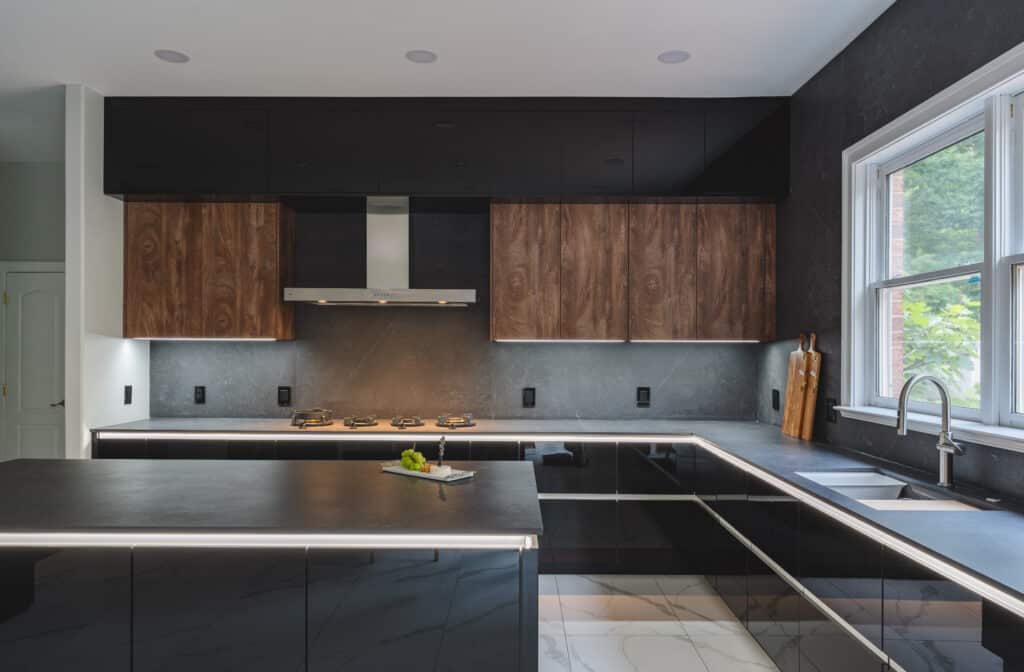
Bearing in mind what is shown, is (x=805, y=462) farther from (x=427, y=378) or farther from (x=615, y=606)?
(x=427, y=378)

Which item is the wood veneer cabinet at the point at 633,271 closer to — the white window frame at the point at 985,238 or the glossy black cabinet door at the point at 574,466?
the glossy black cabinet door at the point at 574,466

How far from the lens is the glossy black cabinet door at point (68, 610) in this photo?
1766 mm

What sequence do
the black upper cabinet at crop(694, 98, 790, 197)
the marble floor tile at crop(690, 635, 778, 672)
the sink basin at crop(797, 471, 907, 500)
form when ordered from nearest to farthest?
1. the sink basin at crop(797, 471, 907, 500)
2. the marble floor tile at crop(690, 635, 778, 672)
3. the black upper cabinet at crop(694, 98, 790, 197)

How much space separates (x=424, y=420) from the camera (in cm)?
419

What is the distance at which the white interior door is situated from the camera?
4852mm

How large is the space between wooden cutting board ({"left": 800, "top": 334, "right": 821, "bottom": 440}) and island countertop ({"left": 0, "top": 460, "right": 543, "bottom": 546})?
5.74 ft

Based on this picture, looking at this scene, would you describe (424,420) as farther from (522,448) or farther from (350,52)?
(350,52)

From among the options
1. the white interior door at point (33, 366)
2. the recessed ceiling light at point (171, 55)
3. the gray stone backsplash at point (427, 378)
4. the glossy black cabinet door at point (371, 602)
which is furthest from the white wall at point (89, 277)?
the glossy black cabinet door at point (371, 602)

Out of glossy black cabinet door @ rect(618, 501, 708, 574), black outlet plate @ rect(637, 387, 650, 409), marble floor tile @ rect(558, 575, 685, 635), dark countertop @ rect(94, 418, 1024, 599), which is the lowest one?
marble floor tile @ rect(558, 575, 685, 635)

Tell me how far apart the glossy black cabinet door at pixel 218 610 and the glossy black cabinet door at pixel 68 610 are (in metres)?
0.05

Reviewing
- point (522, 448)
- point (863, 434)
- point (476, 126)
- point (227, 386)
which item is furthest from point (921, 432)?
point (227, 386)

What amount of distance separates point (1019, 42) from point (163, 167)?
4.15 meters

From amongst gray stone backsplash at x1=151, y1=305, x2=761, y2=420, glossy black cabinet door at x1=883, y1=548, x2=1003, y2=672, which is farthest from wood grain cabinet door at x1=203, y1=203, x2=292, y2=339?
glossy black cabinet door at x1=883, y1=548, x2=1003, y2=672

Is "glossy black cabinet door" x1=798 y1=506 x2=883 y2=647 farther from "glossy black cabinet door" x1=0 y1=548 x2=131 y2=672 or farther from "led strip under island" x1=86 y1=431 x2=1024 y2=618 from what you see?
"glossy black cabinet door" x1=0 y1=548 x2=131 y2=672
